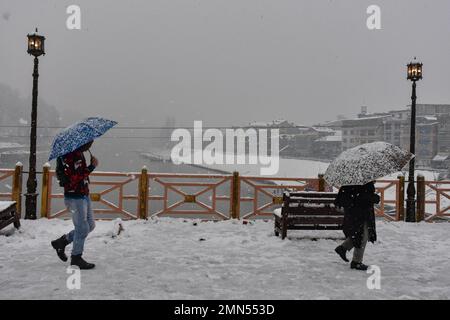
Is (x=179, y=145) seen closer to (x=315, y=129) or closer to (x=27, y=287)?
(x=315, y=129)

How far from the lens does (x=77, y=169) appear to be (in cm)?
505

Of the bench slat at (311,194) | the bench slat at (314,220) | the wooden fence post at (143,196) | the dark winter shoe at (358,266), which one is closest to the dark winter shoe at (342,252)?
the dark winter shoe at (358,266)

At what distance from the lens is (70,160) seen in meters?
5.01

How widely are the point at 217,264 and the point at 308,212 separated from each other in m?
2.33

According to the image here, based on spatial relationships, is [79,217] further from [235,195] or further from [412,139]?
[412,139]

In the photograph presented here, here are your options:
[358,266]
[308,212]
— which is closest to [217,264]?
[358,266]

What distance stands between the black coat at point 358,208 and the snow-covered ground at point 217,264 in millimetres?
547

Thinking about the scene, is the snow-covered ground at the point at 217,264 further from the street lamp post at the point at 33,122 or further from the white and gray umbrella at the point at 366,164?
the white and gray umbrella at the point at 366,164

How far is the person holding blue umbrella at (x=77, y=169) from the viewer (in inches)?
191

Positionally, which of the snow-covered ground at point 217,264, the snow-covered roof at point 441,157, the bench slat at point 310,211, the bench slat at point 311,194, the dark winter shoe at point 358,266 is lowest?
the snow-covered ground at point 217,264

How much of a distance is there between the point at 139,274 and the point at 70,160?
1744 mm

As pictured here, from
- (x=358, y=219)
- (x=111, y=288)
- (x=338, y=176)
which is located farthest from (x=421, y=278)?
(x=111, y=288)
